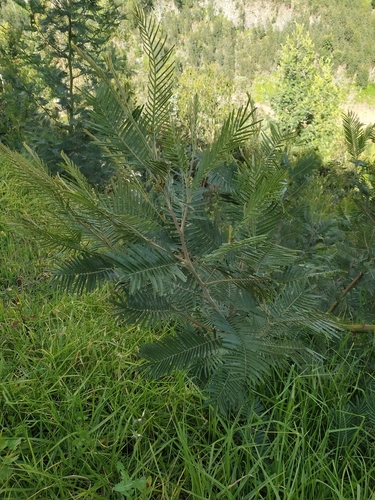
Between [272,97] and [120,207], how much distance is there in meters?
19.3

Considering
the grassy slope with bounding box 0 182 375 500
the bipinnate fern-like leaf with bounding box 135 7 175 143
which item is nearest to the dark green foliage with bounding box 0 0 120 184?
the grassy slope with bounding box 0 182 375 500

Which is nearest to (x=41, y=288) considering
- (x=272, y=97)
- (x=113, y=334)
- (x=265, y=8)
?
(x=113, y=334)

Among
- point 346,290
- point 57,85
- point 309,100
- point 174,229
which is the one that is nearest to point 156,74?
point 174,229

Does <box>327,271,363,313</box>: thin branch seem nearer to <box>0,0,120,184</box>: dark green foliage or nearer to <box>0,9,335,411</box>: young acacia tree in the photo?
<box>0,9,335,411</box>: young acacia tree

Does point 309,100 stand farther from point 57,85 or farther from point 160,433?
point 160,433

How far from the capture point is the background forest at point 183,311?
66cm

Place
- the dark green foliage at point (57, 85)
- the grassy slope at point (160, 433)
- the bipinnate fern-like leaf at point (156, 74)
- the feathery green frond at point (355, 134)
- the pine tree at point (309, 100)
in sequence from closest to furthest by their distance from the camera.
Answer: the bipinnate fern-like leaf at point (156, 74), the grassy slope at point (160, 433), the feathery green frond at point (355, 134), the dark green foliage at point (57, 85), the pine tree at point (309, 100)

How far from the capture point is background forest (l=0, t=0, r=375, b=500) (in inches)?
25.9

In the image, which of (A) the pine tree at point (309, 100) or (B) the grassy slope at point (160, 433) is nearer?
(B) the grassy slope at point (160, 433)

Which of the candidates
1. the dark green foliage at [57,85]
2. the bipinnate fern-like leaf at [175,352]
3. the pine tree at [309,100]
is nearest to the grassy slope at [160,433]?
the bipinnate fern-like leaf at [175,352]

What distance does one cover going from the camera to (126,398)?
4.65 feet

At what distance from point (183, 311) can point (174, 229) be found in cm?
33

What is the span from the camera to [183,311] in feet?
3.45

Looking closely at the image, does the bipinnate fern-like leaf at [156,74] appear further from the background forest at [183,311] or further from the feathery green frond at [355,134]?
the feathery green frond at [355,134]
